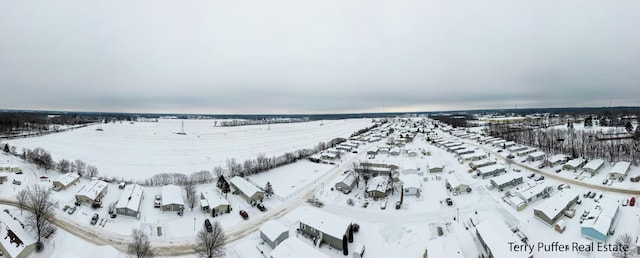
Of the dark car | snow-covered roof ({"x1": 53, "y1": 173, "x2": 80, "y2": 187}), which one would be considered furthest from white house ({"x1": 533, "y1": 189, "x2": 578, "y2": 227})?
snow-covered roof ({"x1": 53, "y1": 173, "x2": 80, "y2": 187})

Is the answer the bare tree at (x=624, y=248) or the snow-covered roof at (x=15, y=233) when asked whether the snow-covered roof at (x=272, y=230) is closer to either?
the snow-covered roof at (x=15, y=233)

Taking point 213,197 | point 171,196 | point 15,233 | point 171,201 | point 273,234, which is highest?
point 171,196

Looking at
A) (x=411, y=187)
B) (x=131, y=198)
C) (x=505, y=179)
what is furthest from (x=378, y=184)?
(x=131, y=198)

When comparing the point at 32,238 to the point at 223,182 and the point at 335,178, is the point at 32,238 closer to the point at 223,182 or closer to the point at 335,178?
the point at 223,182

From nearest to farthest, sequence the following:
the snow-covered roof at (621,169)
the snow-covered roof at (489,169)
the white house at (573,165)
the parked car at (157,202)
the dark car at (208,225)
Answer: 1. the dark car at (208,225)
2. the parked car at (157,202)
3. the snow-covered roof at (621,169)
4. the snow-covered roof at (489,169)
5. the white house at (573,165)

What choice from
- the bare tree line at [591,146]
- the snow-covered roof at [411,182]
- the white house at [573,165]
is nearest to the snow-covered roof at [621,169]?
the white house at [573,165]

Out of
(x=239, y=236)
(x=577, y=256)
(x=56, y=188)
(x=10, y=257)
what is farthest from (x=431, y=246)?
(x=56, y=188)

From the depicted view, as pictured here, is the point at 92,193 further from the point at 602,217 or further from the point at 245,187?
the point at 602,217
